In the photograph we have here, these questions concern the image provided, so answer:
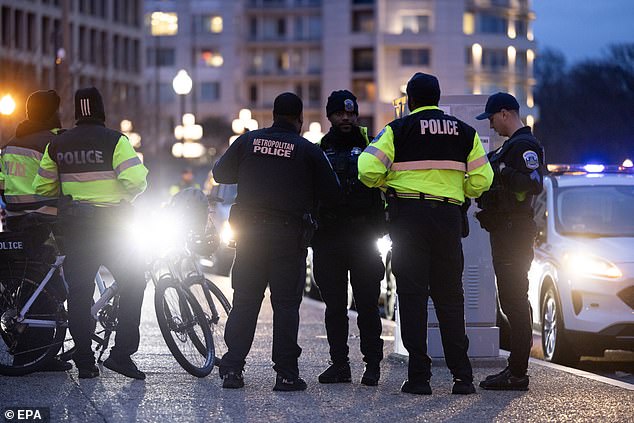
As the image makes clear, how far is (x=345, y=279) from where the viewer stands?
1080cm

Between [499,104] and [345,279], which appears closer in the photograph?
[499,104]

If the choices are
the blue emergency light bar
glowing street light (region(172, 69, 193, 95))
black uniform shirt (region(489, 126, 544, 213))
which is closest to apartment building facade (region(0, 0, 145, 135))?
glowing street light (region(172, 69, 193, 95))

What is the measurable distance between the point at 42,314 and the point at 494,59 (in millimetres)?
123052

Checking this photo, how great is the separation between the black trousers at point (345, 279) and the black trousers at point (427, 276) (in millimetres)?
458

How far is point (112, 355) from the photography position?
35.1 feet

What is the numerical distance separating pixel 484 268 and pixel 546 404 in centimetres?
257

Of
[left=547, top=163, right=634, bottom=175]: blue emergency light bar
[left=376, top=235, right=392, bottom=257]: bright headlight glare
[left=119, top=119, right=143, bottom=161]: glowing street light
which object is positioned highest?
[left=119, top=119, right=143, bottom=161]: glowing street light

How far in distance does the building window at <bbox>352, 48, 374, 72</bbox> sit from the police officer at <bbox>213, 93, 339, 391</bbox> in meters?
117

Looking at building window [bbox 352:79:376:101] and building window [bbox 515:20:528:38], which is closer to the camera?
building window [bbox 352:79:376:101]

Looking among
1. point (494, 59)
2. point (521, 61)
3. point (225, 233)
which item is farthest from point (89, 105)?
point (521, 61)

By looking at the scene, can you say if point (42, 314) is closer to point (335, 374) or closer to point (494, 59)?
point (335, 374)

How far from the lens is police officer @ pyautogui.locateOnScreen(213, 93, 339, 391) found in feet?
33.7

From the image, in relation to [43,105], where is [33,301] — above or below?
below

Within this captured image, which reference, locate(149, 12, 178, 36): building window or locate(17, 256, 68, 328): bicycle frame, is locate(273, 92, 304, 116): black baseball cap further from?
locate(149, 12, 178, 36): building window
